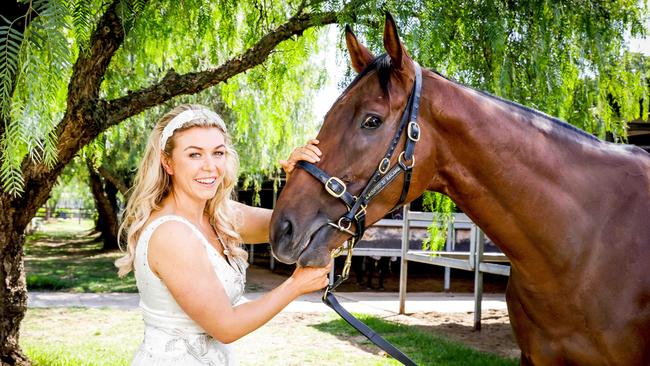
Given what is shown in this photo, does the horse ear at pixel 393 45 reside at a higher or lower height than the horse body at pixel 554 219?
higher

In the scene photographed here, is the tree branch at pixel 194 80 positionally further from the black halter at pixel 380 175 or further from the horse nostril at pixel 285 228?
the horse nostril at pixel 285 228

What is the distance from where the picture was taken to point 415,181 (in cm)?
197

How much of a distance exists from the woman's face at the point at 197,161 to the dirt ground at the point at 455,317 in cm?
431

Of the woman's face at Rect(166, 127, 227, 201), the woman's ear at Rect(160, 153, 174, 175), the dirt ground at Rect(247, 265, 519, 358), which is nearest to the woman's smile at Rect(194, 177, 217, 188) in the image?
the woman's face at Rect(166, 127, 227, 201)

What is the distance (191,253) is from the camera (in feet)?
6.11

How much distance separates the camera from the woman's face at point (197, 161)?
2.03 m

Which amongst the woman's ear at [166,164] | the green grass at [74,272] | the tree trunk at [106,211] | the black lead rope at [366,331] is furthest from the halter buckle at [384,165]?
the tree trunk at [106,211]

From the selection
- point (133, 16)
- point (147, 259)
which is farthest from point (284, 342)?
point (147, 259)

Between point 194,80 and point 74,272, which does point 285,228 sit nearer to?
point 194,80

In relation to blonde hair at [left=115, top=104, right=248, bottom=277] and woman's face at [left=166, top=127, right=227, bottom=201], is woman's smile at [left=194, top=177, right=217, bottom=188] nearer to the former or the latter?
woman's face at [left=166, top=127, right=227, bottom=201]

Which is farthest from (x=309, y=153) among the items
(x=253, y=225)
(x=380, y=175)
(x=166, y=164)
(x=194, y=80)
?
(x=194, y=80)

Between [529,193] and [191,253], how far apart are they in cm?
118

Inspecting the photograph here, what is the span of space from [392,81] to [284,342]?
4.56 metres

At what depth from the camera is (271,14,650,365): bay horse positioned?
1907 mm
